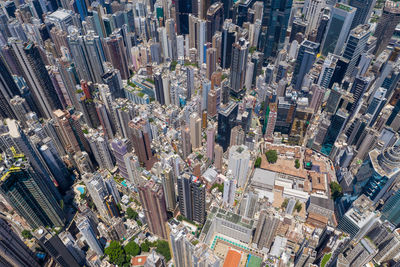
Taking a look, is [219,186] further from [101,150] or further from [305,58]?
[305,58]

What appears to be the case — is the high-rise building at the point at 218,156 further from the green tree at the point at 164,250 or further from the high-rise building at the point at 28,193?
the high-rise building at the point at 28,193

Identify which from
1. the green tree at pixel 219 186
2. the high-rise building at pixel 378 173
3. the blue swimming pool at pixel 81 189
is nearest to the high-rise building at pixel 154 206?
the green tree at pixel 219 186

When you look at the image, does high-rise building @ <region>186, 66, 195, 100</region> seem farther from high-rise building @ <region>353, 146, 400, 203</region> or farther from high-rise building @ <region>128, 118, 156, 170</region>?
high-rise building @ <region>353, 146, 400, 203</region>

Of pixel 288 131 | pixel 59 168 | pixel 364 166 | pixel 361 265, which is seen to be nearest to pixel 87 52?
pixel 59 168

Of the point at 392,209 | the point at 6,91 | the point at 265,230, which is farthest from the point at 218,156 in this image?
the point at 6,91

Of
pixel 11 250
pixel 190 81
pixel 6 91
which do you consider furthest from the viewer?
pixel 190 81

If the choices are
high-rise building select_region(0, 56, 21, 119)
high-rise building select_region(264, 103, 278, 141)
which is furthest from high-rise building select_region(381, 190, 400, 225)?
high-rise building select_region(0, 56, 21, 119)
